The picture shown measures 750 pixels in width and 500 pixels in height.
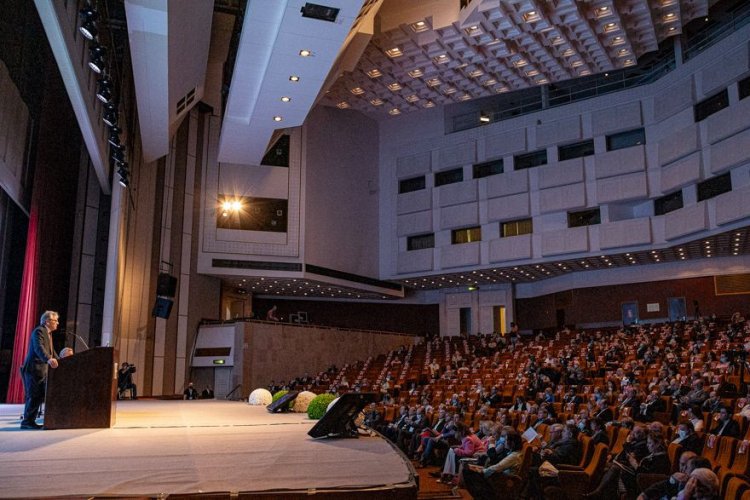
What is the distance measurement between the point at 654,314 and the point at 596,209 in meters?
3.89

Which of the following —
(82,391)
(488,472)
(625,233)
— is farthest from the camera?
(625,233)

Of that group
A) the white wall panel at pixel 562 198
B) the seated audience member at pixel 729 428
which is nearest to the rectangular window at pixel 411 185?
the white wall panel at pixel 562 198

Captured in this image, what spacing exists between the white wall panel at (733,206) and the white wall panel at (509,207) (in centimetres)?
630

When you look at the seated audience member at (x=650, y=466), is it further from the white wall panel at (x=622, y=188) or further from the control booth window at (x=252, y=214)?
the control booth window at (x=252, y=214)

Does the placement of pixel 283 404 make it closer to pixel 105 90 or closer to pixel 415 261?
pixel 105 90

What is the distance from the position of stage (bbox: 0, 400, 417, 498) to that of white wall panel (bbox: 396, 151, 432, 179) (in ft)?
61.9

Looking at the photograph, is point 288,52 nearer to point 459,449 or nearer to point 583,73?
point 459,449

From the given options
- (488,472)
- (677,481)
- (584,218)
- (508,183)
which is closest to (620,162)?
(584,218)

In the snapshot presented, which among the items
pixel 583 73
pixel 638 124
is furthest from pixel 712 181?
pixel 583 73

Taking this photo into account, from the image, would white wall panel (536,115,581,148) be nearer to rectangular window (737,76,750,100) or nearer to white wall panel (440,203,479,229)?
white wall panel (440,203,479,229)

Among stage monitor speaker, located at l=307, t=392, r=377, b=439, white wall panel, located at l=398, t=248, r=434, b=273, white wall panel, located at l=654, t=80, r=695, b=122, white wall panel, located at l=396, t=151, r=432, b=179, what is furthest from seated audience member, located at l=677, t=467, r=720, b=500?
white wall panel, located at l=396, t=151, r=432, b=179

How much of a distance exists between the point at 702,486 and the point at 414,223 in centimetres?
2038

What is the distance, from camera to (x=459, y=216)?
2256 cm

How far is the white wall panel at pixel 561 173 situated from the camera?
66.1 ft
